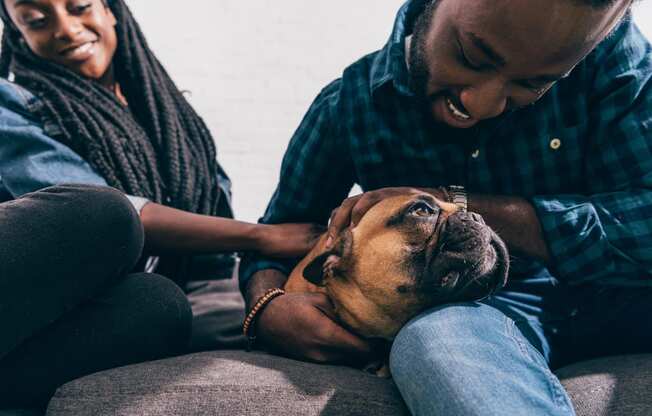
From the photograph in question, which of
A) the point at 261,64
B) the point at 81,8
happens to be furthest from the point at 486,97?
the point at 261,64

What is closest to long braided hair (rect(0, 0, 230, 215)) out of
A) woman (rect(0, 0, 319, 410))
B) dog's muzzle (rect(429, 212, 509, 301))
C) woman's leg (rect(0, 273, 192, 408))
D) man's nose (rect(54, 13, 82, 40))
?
woman (rect(0, 0, 319, 410))

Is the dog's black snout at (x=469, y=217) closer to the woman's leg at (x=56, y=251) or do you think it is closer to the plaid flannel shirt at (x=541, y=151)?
the plaid flannel shirt at (x=541, y=151)

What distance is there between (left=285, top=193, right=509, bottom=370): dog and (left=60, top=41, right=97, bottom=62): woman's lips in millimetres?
1067

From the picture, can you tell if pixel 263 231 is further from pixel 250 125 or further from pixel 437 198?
pixel 250 125

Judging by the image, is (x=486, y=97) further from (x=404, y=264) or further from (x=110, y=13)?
(x=110, y=13)

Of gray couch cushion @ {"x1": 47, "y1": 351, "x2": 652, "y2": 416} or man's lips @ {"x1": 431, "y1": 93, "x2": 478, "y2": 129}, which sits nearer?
gray couch cushion @ {"x1": 47, "y1": 351, "x2": 652, "y2": 416}

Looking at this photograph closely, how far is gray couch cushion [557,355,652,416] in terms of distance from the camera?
1.36 m

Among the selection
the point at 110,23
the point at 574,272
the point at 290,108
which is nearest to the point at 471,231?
the point at 574,272

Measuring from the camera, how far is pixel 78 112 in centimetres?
207

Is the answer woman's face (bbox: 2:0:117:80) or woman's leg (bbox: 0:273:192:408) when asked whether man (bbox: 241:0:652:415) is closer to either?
woman's leg (bbox: 0:273:192:408)

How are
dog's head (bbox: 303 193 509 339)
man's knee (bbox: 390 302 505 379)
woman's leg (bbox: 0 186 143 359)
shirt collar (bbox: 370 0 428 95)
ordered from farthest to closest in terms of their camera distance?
shirt collar (bbox: 370 0 428 95) → dog's head (bbox: 303 193 509 339) → woman's leg (bbox: 0 186 143 359) → man's knee (bbox: 390 302 505 379)

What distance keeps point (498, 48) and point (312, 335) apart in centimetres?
79

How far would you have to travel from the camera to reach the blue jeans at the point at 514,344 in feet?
3.78

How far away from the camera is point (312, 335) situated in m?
1.61
